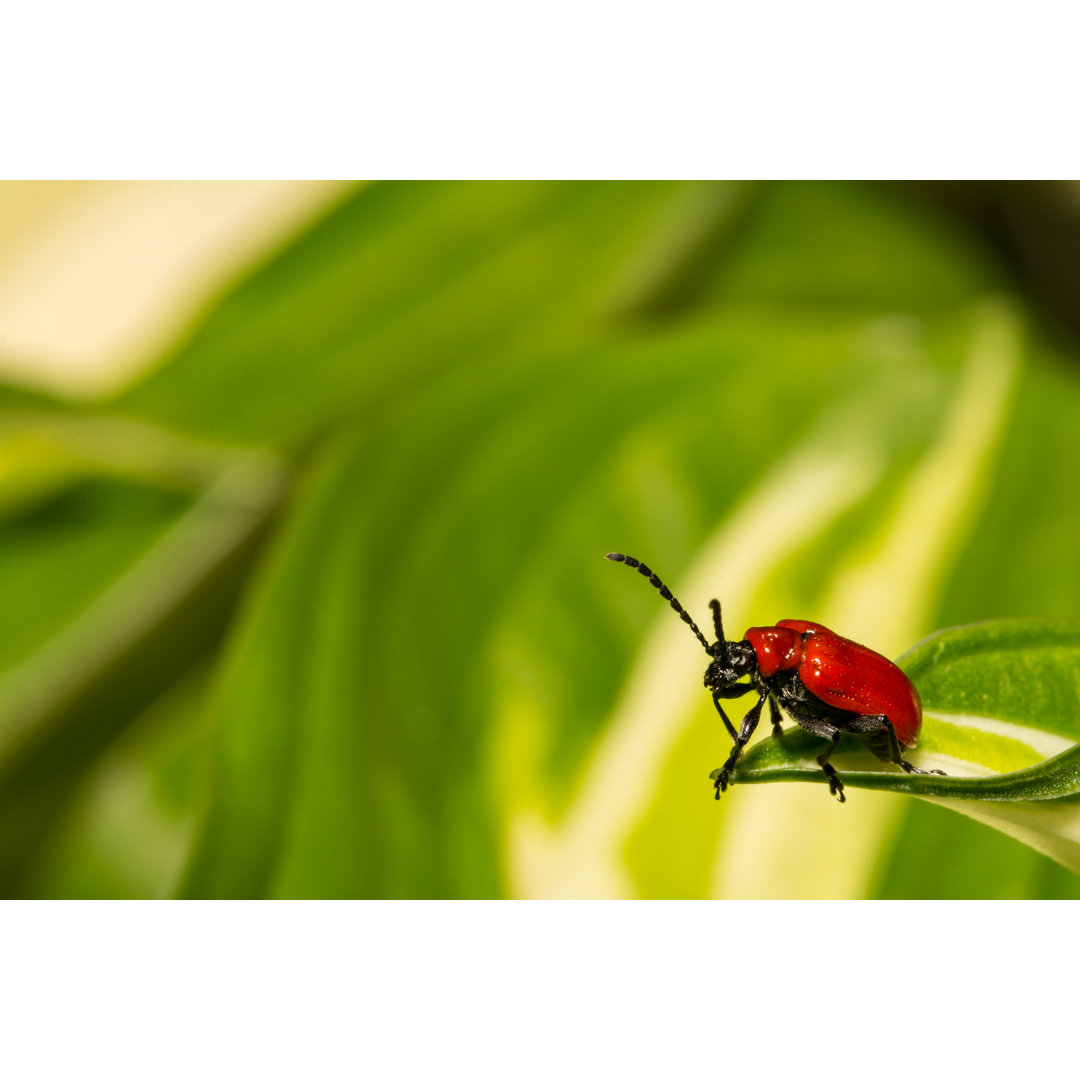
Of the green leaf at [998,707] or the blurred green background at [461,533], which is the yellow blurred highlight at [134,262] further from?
the green leaf at [998,707]

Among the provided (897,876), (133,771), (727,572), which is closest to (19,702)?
(133,771)

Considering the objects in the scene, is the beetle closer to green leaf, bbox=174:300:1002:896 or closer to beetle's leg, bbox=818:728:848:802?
beetle's leg, bbox=818:728:848:802

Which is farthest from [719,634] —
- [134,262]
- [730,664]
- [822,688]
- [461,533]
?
[134,262]

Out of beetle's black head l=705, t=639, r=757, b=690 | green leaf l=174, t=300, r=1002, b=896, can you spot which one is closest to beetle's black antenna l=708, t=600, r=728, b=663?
Answer: beetle's black head l=705, t=639, r=757, b=690

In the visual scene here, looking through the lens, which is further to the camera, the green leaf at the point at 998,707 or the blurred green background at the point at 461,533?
the blurred green background at the point at 461,533

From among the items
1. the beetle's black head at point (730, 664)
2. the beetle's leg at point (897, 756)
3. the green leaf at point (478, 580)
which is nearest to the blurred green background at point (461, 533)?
the green leaf at point (478, 580)
